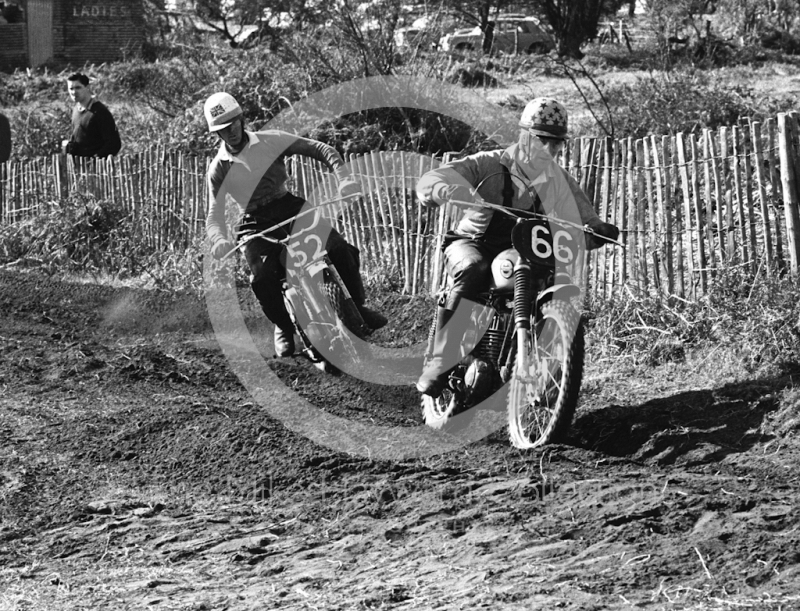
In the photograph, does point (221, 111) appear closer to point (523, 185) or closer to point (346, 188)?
point (346, 188)

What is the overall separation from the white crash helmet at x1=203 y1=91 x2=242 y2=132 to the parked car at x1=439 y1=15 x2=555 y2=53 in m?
20.2

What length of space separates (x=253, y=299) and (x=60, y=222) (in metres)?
3.92

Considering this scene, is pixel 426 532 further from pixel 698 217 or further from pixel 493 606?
pixel 698 217

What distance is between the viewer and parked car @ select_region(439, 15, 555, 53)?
1131 inches

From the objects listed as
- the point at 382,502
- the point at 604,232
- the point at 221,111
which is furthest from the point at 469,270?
the point at 221,111

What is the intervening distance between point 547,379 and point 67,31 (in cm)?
3293

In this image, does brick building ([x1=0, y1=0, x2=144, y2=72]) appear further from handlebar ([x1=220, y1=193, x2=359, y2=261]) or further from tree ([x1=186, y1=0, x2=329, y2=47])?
handlebar ([x1=220, y1=193, x2=359, y2=261])

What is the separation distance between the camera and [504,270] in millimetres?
6242

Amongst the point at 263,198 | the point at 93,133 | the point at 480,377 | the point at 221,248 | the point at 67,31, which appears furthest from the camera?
the point at 67,31

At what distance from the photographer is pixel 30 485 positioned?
19.2 feet

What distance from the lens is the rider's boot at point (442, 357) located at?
21.5ft

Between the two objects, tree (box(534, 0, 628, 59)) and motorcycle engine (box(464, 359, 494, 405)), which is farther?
tree (box(534, 0, 628, 59))

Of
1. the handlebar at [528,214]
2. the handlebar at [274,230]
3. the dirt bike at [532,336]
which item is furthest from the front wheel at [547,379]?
the handlebar at [274,230]

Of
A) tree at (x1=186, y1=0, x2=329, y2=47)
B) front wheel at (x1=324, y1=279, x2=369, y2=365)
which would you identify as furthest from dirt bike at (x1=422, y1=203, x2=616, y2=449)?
tree at (x1=186, y1=0, x2=329, y2=47)
